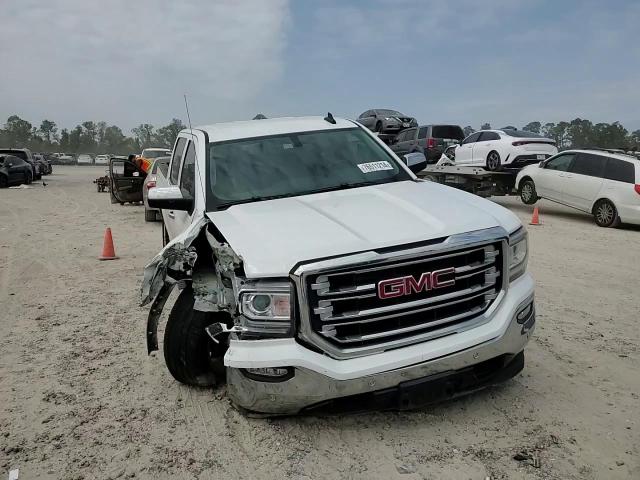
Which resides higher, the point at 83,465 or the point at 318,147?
the point at 318,147

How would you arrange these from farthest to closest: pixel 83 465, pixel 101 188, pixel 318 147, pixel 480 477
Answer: pixel 101 188, pixel 318 147, pixel 83 465, pixel 480 477

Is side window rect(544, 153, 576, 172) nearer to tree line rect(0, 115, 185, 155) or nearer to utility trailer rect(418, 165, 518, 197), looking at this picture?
utility trailer rect(418, 165, 518, 197)

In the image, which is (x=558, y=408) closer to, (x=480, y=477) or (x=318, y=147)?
(x=480, y=477)

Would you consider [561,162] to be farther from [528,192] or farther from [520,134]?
[520,134]

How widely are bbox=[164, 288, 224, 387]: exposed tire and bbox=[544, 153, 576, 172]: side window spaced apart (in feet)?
40.5

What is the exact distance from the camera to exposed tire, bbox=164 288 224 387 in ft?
12.5

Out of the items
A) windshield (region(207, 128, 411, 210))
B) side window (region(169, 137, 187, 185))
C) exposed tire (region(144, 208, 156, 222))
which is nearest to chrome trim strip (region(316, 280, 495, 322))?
windshield (region(207, 128, 411, 210))

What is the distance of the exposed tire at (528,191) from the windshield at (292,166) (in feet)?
36.1

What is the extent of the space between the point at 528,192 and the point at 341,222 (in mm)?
12916

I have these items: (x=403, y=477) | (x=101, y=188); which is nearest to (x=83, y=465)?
(x=403, y=477)

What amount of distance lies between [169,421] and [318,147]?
2.50 metres

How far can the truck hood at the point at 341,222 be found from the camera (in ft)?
10.2

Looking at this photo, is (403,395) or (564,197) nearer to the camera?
(403,395)

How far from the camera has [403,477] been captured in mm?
2943
